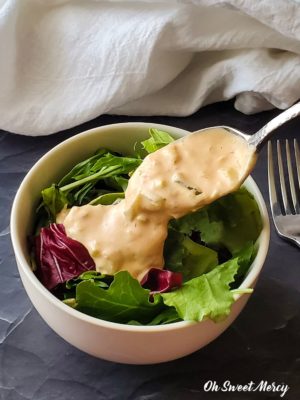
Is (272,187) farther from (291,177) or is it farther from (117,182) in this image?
(117,182)

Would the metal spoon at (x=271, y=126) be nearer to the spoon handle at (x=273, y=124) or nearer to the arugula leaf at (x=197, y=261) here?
the spoon handle at (x=273, y=124)

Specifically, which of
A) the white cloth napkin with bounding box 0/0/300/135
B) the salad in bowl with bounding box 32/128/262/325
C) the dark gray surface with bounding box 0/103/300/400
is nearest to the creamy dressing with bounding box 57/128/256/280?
the salad in bowl with bounding box 32/128/262/325

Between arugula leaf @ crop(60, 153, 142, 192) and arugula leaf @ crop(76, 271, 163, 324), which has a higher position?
arugula leaf @ crop(60, 153, 142, 192)

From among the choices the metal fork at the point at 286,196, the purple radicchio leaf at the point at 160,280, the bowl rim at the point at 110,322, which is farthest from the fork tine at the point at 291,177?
the purple radicchio leaf at the point at 160,280

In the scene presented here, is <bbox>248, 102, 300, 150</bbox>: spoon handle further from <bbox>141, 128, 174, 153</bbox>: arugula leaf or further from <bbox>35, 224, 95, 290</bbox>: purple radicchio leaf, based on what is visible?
<bbox>35, 224, 95, 290</bbox>: purple radicchio leaf

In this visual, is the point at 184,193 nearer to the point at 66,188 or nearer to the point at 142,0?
the point at 66,188

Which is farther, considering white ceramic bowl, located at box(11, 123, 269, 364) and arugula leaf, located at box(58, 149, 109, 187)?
arugula leaf, located at box(58, 149, 109, 187)

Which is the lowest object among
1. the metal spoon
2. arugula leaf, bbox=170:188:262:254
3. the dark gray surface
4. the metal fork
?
the dark gray surface
